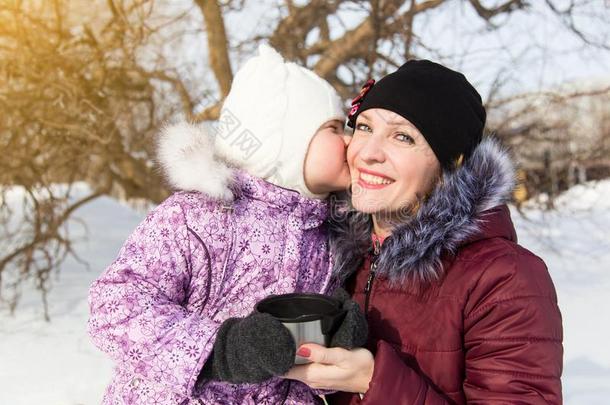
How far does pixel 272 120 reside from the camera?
1716mm

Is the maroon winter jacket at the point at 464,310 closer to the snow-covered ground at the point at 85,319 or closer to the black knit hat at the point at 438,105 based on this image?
the black knit hat at the point at 438,105

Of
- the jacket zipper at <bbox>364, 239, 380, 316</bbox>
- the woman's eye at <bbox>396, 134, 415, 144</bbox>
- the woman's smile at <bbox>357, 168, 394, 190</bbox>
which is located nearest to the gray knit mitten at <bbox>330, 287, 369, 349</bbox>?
the jacket zipper at <bbox>364, 239, 380, 316</bbox>

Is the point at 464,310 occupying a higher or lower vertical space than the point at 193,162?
lower

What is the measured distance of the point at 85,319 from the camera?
5.70 m

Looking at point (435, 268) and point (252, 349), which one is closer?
point (252, 349)

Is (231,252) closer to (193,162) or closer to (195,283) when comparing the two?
(195,283)

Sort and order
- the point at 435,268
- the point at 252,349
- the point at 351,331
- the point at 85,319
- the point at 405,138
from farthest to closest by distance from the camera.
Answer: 1. the point at 85,319
2. the point at 405,138
3. the point at 435,268
4. the point at 351,331
5. the point at 252,349

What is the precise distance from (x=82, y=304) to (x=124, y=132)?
178cm

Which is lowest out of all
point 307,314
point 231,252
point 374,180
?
point 307,314

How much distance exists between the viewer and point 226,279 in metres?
1.57

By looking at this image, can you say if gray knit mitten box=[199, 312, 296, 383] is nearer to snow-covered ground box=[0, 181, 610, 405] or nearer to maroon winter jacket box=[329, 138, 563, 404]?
maroon winter jacket box=[329, 138, 563, 404]

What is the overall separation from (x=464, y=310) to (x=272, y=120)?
2.40ft

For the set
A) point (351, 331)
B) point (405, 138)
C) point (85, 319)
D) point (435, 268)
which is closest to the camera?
point (351, 331)

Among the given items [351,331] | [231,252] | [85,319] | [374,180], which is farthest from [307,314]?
[85,319]
